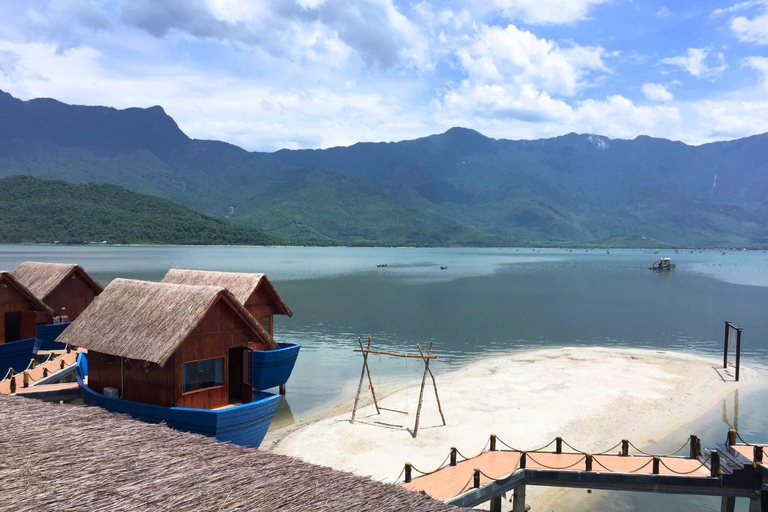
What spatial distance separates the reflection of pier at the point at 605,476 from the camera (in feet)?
53.7

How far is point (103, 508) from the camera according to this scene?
7.72 metres

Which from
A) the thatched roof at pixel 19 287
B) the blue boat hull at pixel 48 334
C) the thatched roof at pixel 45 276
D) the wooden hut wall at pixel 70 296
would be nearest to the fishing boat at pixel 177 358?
the thatched roof at pixel 19 287

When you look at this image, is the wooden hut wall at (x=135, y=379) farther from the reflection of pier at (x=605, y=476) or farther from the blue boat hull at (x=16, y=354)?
the blue boat hull at (x=16, y=354)

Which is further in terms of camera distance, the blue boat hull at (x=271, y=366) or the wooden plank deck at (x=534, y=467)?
the blue boat hull at (x=271, y=366)

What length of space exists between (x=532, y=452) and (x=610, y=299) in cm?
7459

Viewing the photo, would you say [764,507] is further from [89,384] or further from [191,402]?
[89,384]

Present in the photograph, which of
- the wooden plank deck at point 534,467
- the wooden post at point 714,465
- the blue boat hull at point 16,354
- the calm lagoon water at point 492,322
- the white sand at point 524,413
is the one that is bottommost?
the calm lagoon water at point 492,322

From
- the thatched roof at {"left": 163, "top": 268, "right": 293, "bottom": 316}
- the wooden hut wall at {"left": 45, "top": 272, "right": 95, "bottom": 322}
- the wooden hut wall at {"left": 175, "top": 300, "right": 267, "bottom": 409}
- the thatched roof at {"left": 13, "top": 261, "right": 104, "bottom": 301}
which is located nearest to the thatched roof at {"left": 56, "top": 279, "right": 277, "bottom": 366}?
the wooden hut wall at {"left": 175, "top": 300, "right": 267, "bottom": 409}

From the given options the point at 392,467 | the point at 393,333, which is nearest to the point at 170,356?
the point at 392,467

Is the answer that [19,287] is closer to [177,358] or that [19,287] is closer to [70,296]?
[70,296]

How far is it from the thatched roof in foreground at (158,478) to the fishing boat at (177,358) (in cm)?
683

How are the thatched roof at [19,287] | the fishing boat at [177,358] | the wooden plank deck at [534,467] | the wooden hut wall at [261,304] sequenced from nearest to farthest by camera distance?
the wooden plank deck at [534,467] → the fishing boat at [177,358] → the thatched roof at [19,287] → the wooden hut wall at [261,304]

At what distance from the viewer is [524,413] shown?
2697 centimetres

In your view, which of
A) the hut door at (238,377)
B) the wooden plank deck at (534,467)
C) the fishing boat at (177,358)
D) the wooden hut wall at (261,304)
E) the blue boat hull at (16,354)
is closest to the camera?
the wooden plank deck at (534,467)
